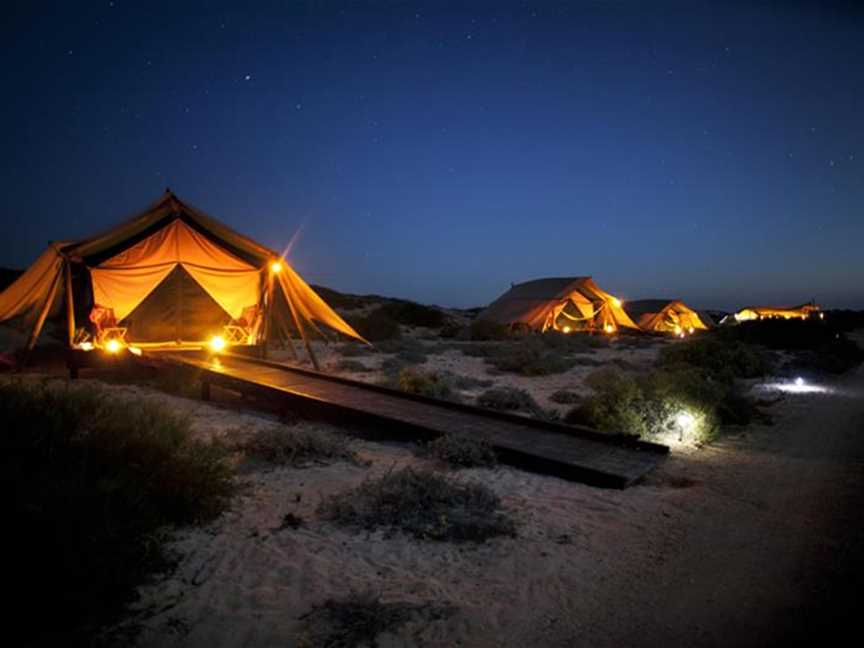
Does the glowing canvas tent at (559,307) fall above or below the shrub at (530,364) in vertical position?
above

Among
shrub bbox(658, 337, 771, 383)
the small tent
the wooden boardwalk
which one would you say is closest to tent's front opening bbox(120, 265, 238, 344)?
the wooden boardwalk

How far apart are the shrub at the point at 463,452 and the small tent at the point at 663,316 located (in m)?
27.4

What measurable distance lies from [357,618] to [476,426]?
12.5ft

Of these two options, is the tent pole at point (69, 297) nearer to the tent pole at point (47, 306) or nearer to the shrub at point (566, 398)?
the tent pole at point (47, 306)

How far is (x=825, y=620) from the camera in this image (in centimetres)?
268

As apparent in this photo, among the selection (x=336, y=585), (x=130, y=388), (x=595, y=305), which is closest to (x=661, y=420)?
(x=336, y=585)

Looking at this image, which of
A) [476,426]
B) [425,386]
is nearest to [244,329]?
→ [425,386]

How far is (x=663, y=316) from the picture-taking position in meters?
33.0

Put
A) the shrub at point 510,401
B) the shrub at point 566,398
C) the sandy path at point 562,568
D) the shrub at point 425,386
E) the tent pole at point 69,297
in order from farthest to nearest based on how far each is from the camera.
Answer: the tent pole at point 69,297 < the shrub at point 566,398 < the shrub at point 425,386 < the shrub at point 510,401 < the sandy path at point 562,568

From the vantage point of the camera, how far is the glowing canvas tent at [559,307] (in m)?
24.2

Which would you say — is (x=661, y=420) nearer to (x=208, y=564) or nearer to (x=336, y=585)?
(x=336, y=585)

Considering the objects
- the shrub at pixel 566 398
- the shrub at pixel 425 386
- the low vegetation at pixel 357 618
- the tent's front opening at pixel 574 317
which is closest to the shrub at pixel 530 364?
the shrub at pixel 566 398

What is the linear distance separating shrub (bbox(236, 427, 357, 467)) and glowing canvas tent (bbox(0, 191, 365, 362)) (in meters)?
5.48

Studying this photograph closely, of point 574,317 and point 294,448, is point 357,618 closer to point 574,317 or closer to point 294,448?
point 294,448
